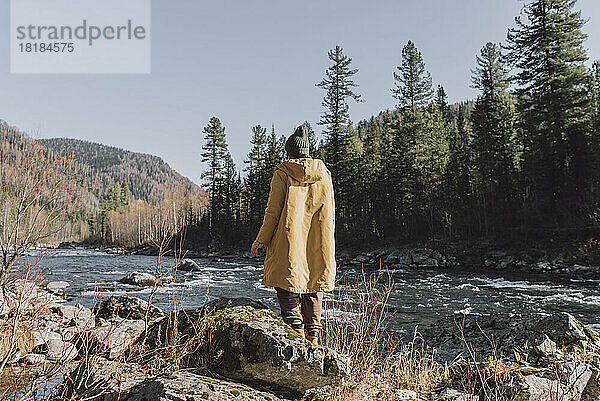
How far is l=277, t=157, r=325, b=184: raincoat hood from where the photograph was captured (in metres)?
3.87

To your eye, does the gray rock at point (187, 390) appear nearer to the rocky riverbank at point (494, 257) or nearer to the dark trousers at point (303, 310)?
the dark trousers at point (303, 310)

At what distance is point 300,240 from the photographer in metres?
3.83

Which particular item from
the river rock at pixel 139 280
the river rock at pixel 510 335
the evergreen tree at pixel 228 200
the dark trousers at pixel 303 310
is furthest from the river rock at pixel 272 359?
the evergreen tree at pixel 228 200

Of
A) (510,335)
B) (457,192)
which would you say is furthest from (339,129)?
(510,335)

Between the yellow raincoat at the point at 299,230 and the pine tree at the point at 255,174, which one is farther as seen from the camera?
the pine tree at the point at 255,174

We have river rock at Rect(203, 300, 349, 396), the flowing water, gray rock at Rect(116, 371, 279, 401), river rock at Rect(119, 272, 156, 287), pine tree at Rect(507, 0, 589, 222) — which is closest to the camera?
gray rock at Rect(116, 371, 279, 401)

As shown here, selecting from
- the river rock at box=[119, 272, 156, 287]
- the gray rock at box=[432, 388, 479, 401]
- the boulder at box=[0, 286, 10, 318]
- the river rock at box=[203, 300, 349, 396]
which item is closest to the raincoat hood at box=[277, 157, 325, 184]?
the river rock at box=[203, 300, 349, 396]

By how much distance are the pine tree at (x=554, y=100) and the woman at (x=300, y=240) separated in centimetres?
2516

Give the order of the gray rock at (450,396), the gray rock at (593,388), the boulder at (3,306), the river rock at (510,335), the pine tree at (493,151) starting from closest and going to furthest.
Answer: the boulder at (3,306), the gray rock at (450,396), the gray rock at (593,388), the river rock at (510,335), the pine tree at (493,151)

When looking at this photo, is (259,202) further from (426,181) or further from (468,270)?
(468,270)

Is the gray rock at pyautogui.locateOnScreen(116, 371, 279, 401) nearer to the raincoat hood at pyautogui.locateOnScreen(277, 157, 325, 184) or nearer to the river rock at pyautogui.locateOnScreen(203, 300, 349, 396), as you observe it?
the river rock at pyautogui.locateOnScreen(203, 300, 349, 396)

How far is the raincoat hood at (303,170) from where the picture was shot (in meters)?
3.87

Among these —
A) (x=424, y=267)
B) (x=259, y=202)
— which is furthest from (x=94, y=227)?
(x=424, y=267)

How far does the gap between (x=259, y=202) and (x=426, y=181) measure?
20.4 metres
